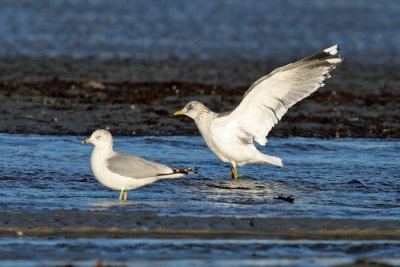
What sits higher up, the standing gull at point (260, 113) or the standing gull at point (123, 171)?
the standing gull at point (260, 113)

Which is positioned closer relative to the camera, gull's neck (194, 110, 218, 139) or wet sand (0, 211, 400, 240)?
wet sand (0, 211, 400, 240)

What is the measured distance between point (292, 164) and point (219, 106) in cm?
493

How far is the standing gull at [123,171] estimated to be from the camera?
8.69 meters

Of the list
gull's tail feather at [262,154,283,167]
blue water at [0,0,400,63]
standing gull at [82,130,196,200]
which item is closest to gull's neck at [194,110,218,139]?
gull's tail feather at [262,154,283,167]

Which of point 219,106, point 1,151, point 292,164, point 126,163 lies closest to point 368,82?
point 219,106

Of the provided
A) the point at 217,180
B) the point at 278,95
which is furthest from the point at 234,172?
the point at 278,95

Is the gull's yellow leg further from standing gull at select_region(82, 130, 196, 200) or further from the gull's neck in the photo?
standing gull at select_region(82, 130, 196, 200)

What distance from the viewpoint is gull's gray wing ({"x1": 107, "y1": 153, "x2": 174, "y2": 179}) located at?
28.6 ft

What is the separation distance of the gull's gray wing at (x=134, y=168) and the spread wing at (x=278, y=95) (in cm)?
190

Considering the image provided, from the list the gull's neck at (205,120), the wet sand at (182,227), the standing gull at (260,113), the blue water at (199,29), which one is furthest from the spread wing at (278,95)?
the blue water at (199,29)

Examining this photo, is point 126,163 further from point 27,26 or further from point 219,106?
point 27,26

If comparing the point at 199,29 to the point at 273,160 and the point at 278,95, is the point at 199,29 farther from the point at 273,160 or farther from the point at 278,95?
the point at 273,160

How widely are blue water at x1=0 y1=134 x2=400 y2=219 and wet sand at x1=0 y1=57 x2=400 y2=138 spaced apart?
107 cm

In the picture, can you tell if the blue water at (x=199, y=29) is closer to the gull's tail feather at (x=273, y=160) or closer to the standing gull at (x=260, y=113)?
the standing gull at (x=260, y=113)
